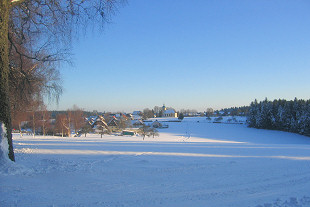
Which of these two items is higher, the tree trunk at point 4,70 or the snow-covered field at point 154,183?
the tree trunk at point 4,70

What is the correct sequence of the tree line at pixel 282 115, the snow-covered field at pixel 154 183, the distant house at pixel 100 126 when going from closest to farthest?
1. the snow-covered field at pixel 154 183
2. the distant house at pixel 100 126
3. the tree line at pixel 282 115

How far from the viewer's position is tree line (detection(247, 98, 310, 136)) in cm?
4473

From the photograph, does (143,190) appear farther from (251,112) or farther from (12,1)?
(251,112)

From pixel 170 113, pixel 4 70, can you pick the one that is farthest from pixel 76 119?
pixel 170 113

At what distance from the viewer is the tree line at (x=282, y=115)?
147ft

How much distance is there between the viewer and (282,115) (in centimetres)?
5238

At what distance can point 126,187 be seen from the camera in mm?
4738

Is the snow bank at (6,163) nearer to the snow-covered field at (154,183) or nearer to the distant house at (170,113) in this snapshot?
the snow-covered field at (154,183)

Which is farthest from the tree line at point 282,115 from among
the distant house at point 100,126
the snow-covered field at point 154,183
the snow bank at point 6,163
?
the snow bank at point 6,163

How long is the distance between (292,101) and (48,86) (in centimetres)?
5929

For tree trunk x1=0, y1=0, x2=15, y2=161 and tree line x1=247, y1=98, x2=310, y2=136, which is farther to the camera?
tree line x1=247, y1=98, x2=310, y2=136

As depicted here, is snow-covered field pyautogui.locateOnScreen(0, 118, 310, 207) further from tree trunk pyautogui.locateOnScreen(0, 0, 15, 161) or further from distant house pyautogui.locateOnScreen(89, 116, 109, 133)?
distant house pyautogui.locateOnScreen(89, 116, 109, 133)

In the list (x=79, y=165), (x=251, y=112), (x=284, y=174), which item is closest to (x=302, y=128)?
(x=251, y=112)

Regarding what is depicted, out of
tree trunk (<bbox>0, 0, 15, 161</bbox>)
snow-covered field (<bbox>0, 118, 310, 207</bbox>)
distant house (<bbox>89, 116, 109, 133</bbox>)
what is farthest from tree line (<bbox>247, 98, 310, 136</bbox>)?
tree trunk (<bbox>0, 0, 15, 161</bbox>)
